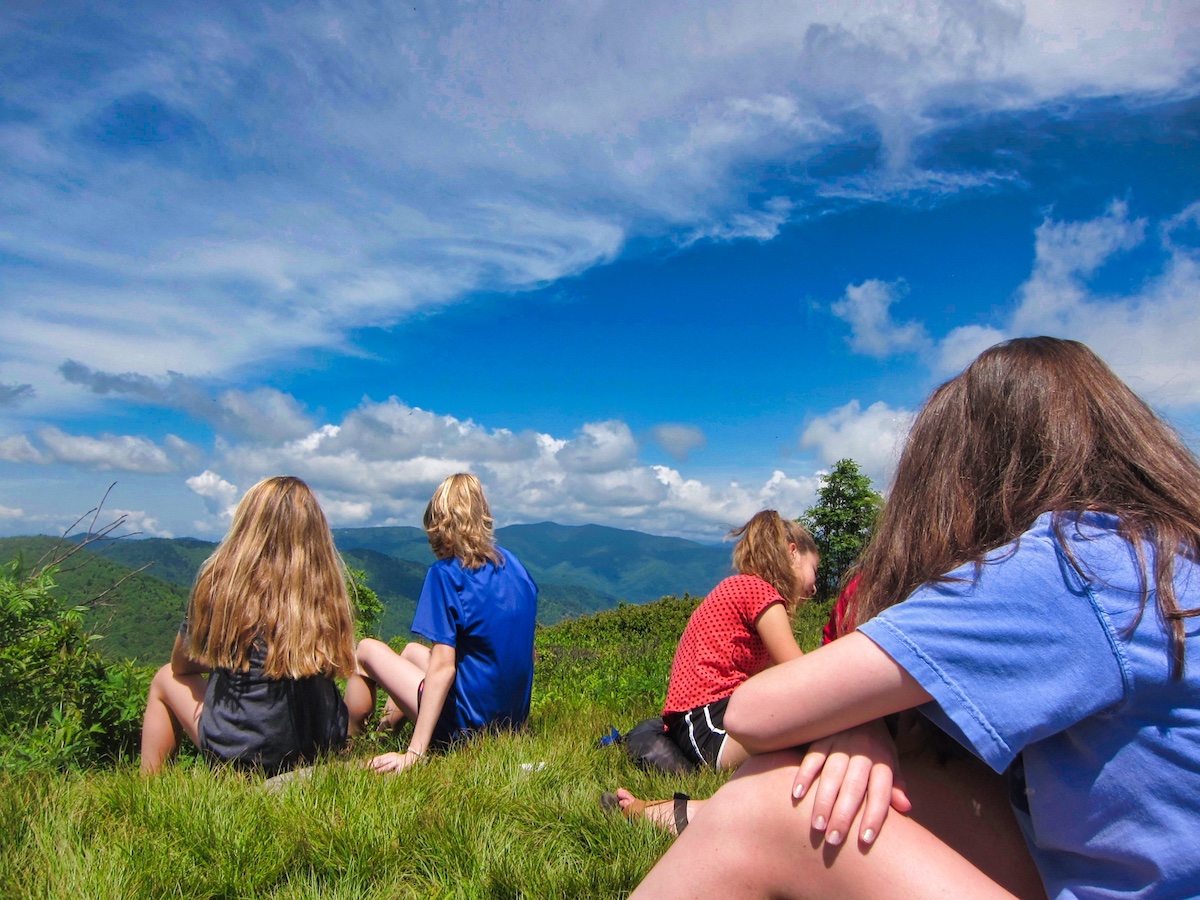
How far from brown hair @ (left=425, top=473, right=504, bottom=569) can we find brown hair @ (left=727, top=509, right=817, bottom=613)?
1.44 meters

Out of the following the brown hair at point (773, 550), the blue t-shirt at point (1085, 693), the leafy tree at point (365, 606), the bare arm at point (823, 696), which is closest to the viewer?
the blue t-shirt at point (1085, 693)

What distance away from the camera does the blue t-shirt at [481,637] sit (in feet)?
14.4

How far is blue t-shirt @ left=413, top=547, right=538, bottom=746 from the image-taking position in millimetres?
4391

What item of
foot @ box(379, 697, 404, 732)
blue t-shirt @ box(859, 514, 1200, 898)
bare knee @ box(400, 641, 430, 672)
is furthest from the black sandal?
foot @ box(379, 697, 404, 732)

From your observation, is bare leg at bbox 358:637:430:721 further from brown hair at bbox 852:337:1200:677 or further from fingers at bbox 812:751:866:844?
fingers at bbox 812:751:866:844

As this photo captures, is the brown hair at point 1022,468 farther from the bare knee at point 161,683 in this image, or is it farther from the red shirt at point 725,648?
the bare knee at point 161,683

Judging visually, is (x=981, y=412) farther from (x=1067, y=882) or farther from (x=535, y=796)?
(x=535, y=796)

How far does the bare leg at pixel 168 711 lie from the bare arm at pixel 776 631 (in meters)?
2.73

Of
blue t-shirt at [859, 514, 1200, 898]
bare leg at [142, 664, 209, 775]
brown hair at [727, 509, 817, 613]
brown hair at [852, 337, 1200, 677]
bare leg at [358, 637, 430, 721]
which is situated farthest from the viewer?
bare leg at [358, 637, 430, 721]

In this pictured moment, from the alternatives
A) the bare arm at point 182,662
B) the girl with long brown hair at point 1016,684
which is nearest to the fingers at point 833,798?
the girl with long brown hair at point 1016,684

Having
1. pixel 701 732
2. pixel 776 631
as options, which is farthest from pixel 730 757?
pixel 776 631

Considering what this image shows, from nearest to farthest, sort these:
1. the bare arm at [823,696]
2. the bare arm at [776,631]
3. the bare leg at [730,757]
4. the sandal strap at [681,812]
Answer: the bare arm at [823,696], the sandal strap at [681,812], the bare leg at [730,757], the bare arm at [776,631]

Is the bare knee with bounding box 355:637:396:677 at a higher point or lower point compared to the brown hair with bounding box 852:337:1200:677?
Answer: lower

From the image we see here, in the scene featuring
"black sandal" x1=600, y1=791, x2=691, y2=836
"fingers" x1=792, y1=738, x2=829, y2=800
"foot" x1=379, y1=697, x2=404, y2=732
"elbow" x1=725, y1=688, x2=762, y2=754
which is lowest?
"foot" x1=379, y1=697, x2=404, y2=732
